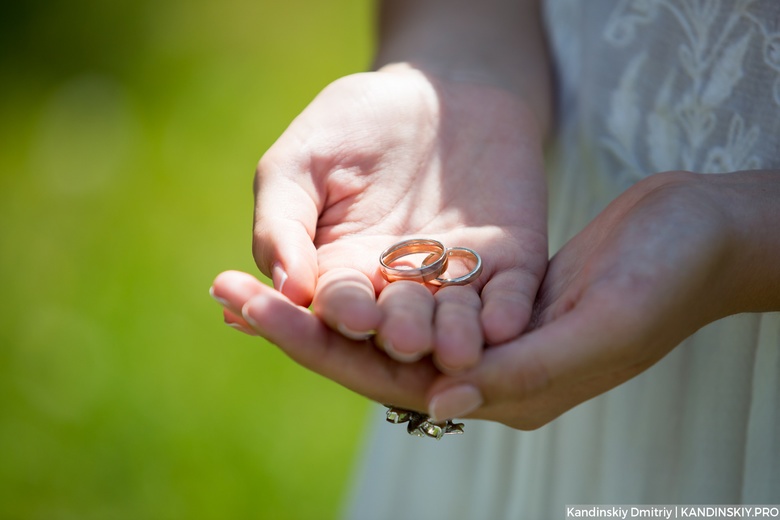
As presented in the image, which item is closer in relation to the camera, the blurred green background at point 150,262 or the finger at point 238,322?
the finger at point 238,322

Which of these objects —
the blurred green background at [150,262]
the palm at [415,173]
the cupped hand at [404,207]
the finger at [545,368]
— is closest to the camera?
the finger at [545,368]

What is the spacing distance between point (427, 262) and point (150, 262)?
3.09 m

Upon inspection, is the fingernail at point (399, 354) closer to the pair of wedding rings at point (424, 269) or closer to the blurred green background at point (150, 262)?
the pair of wedding rings at point (424, 269)

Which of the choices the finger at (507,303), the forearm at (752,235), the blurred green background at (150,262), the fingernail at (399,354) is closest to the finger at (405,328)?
the fingernail at (399,354)

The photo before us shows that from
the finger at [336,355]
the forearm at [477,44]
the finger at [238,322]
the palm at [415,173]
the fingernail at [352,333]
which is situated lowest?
the finger at [336,355]

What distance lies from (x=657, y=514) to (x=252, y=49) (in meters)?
5.57

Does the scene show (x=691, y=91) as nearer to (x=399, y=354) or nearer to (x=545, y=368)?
(x=545, y=368)

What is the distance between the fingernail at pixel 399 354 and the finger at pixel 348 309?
0.04 m

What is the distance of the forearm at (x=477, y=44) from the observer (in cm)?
233

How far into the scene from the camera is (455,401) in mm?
1335

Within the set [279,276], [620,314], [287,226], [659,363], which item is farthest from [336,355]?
[659,363]

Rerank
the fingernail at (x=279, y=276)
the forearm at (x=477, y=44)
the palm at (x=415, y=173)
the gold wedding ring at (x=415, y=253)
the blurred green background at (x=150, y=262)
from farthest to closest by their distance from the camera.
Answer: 1. the blurred green background at (x=150, y=262)
2. the forearm at (x=477, y=44)
3. the palm at (x=415, y=173)
4. the gold wedding ring at (x=415, y=253)
5. the fingernail at (x=279, y=276)

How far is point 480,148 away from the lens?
2.14 m

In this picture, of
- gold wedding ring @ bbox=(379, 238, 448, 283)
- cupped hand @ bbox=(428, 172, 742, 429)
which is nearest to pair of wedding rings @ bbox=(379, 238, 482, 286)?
gold wedding ring @ bbox=(379, 238, 448, 283)
